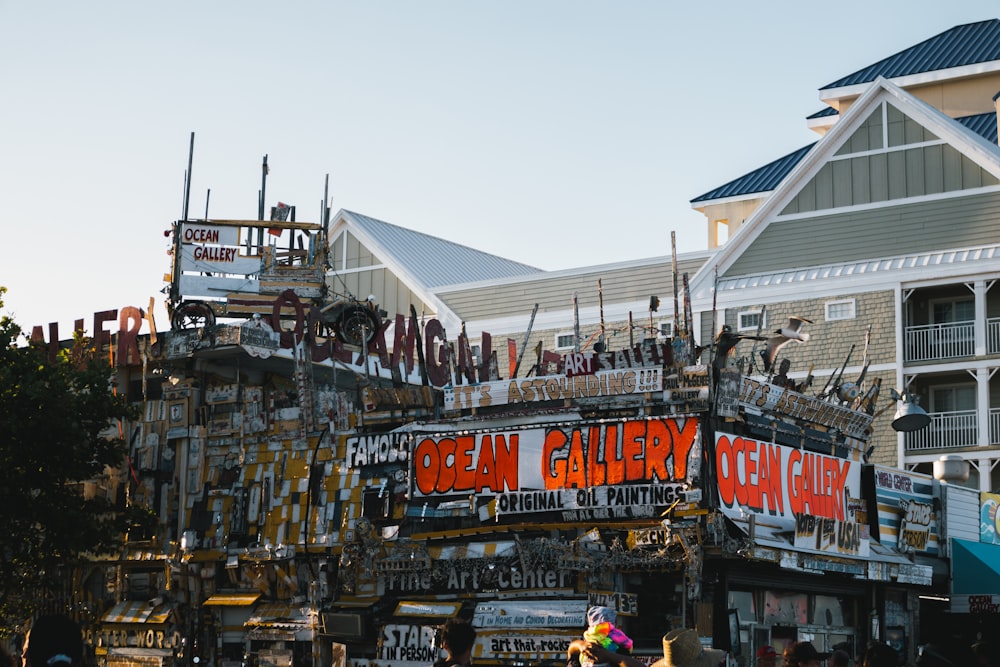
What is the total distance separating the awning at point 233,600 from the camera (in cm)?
2781

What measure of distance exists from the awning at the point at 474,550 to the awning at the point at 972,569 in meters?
10.5

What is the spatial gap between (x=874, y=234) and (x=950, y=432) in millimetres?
5879

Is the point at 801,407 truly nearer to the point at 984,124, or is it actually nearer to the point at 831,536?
the point at 831,536

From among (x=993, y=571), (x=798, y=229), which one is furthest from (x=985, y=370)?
(x=993, y=571)

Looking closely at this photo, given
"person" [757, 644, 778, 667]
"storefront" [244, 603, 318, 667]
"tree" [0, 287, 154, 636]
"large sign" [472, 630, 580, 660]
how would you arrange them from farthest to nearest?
"tree" [0, 287, 154, 636] → "storefront" [244, 603, 318, 667] → "large sign" [472, 630, 580, 660] → "person" [757, 644, 778, 667]

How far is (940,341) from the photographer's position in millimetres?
40594

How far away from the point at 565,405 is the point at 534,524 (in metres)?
2.23

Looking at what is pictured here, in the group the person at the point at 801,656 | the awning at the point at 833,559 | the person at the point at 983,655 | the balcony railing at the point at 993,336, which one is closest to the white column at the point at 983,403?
the balcony railing at the point at 993,336

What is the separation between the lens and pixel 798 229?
4259 centimetres

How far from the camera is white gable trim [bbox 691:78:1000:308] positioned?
133 ft

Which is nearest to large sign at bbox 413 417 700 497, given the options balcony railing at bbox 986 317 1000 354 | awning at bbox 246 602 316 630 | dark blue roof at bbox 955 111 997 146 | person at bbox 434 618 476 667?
awning at bbox 246 602 316 630

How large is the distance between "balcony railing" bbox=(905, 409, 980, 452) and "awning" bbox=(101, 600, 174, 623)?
21622 mm

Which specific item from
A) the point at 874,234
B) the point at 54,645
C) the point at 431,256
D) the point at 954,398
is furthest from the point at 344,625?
the point at 431,256

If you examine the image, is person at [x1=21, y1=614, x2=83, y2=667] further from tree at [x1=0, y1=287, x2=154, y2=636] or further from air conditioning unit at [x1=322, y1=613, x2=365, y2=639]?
tree at [x1=0, y1=287, x2=154, y2=636]
